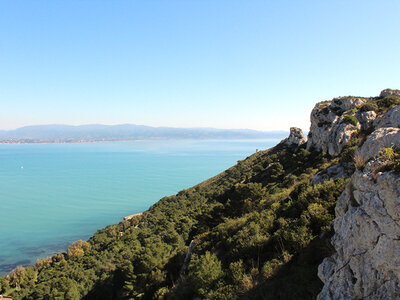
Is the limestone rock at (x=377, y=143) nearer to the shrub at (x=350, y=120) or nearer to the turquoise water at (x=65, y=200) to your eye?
the shrub at (x=350, y=120)

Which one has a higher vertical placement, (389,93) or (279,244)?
(389,93)

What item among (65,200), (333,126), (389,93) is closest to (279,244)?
(333,126)

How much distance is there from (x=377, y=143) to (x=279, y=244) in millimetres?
5998

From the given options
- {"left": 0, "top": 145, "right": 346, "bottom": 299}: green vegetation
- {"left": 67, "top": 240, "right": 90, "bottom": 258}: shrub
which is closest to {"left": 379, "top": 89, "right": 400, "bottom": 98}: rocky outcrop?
{"left": 0, "top": 145, "right": 346, "bottom": 299}: green vegetation

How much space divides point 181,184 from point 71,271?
84899mm

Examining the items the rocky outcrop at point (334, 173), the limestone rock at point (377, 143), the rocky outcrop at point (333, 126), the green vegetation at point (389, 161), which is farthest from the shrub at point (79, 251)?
the green vegetation at point (389, 161)

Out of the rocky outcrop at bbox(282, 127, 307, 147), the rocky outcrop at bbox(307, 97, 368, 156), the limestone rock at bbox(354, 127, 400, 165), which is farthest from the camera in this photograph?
the rocky outcrop at bbox(282, 127, 307, 147)

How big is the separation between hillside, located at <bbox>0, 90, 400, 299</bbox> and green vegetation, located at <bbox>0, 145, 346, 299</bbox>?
5 cm

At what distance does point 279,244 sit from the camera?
34.3 feet

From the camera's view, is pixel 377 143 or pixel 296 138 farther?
pixel 296 138

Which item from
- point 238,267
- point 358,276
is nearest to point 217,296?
point 238,267

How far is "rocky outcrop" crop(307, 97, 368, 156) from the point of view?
2714cm

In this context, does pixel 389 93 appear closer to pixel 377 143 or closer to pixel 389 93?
pixel 389 93

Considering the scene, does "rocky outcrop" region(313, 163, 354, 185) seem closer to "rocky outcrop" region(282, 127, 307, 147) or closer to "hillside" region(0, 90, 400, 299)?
"hillside" region(0, 90, 400, 299)
